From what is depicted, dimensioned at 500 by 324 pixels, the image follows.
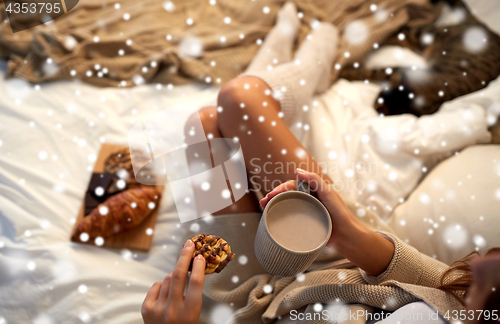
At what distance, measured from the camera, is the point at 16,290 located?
0.62 m

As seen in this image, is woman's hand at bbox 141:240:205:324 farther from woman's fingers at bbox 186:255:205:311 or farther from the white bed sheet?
the white bed sheet

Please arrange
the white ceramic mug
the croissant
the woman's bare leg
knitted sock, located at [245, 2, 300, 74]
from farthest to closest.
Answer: knitted sock, located at [245, 2, 300, 74], the croissant, the woman's bare leg, the white ceramic mug

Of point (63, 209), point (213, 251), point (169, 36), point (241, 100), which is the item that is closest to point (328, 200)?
point (213, 251)

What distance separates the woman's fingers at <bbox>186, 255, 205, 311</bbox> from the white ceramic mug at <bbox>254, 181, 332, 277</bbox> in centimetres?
8

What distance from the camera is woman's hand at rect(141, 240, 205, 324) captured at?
1.25 feet

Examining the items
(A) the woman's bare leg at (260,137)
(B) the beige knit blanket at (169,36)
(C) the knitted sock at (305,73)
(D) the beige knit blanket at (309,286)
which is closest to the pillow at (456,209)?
(D) the beige knit blanket at (309,286)

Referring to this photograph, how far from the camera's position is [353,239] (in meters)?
→ 0.49

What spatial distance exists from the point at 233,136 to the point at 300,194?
0.25m

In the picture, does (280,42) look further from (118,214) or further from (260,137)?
(118,214)

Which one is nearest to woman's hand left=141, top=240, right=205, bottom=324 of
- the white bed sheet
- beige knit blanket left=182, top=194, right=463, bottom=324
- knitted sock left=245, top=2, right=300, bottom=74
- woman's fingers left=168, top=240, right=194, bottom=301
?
woman's fingers left=168, top=240, right=194, bottom=301

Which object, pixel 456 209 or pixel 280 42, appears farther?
pixel 280 42

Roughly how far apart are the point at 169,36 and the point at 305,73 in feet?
1.69

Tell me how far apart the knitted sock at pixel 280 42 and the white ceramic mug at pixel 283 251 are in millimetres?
612

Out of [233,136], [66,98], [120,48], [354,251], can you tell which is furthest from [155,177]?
[120,48]
